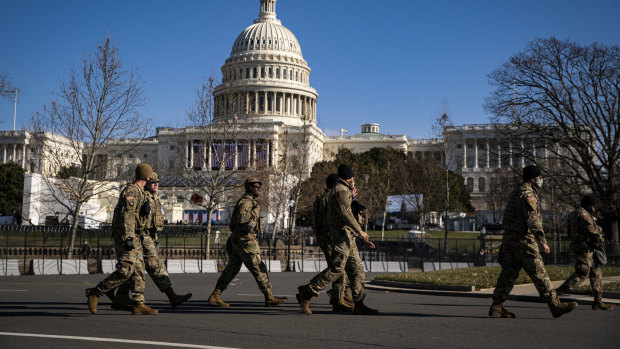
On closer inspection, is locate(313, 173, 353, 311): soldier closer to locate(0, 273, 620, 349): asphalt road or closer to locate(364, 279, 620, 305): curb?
locate(0, 273, 620, 349): asphalt road

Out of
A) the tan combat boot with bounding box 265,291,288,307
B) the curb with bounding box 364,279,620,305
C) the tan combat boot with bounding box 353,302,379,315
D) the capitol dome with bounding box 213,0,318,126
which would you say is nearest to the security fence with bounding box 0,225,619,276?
the curb with bounding box 364,279,620,305

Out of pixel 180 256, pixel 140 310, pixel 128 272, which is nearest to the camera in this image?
pixel 128 272

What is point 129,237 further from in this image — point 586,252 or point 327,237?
point 586,252

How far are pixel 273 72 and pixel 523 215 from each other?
11867cm

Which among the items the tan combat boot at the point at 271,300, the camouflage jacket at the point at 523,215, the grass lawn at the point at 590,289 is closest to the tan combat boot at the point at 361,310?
the tan combat boot at the point at 271,300

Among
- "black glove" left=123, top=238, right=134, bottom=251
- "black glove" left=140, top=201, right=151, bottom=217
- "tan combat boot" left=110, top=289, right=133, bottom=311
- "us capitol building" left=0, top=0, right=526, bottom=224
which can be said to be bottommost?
"tan combat boot" left=110, top=289, right=133, bottom=311

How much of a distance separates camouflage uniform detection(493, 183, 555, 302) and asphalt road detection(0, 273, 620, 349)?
19.4 inches

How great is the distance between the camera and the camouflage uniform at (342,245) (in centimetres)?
896

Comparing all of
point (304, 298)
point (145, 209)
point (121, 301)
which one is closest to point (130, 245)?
point (145, 209)

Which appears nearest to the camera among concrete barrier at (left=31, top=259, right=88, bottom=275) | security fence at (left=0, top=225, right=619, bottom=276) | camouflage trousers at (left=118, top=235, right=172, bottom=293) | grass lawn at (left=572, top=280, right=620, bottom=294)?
camouflage trousers at (left=118, top=235, right=172, bottom=293)

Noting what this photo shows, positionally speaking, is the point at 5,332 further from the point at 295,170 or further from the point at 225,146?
the point at 295,170

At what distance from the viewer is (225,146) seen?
32.1 m

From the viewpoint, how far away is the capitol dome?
123000mm

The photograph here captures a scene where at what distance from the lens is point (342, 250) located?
9.10 metres
